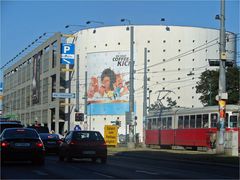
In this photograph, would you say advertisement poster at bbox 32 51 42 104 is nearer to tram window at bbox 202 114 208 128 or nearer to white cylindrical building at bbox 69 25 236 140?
white cylindrical building at bbox 69 25 236 140

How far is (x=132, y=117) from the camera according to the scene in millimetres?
47562

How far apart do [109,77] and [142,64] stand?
6751mm

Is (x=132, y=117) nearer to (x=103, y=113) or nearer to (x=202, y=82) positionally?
(x=202, y=82)

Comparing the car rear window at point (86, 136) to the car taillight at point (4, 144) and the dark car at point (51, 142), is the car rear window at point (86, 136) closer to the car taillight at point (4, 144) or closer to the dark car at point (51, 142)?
the car taillight at point (4, 144)

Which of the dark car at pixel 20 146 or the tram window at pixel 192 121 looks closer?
the dark car at pixel 20 146

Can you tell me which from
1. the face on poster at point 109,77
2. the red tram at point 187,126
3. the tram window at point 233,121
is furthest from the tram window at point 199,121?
the face on poster at point 109,77

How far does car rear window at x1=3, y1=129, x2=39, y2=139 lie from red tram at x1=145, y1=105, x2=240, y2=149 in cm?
1850

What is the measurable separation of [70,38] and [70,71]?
9.98 meters

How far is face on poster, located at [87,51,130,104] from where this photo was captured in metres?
104

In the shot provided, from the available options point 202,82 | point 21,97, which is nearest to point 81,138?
point 202,82

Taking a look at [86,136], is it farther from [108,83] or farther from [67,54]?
[108,83]

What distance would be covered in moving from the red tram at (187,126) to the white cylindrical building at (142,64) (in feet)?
165

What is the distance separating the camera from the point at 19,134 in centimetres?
2378

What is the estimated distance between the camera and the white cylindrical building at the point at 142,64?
10506 cm
